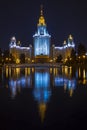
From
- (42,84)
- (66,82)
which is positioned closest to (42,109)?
(42,84)

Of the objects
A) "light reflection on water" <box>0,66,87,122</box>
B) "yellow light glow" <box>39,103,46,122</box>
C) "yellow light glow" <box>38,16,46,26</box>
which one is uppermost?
"yellow light glow" <box>38,16,46,26</box>

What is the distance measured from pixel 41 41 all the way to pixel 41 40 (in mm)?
547

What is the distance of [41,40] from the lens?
14775 cm

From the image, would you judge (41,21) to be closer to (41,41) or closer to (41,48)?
(41,41)

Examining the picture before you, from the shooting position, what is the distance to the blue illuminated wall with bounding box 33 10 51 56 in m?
144

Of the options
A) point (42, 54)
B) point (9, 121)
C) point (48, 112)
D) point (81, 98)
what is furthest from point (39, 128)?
point (42, 54)

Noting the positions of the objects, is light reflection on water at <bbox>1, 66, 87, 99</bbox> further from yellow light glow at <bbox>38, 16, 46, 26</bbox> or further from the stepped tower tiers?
yellow light glow at <bbox>38, 16, 46, 26</bbox>

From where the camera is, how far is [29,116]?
9.47 meters

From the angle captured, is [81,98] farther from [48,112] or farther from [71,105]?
[48,112]

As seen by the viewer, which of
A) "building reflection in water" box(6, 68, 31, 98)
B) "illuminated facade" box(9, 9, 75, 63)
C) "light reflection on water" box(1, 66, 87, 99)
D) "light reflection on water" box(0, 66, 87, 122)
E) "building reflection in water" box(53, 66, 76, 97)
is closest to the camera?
"light reflection on water" box(0, 66, 87, 122)

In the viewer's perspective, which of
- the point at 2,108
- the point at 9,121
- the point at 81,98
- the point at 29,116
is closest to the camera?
the point at 9,121

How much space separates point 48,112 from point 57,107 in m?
1.03

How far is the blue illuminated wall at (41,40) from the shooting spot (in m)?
144

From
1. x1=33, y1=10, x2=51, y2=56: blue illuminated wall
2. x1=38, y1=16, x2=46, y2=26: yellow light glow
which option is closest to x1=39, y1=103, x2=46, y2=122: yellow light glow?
Result: x1=33, y1=10, x2=51, y2=56: blue illuminated wall
